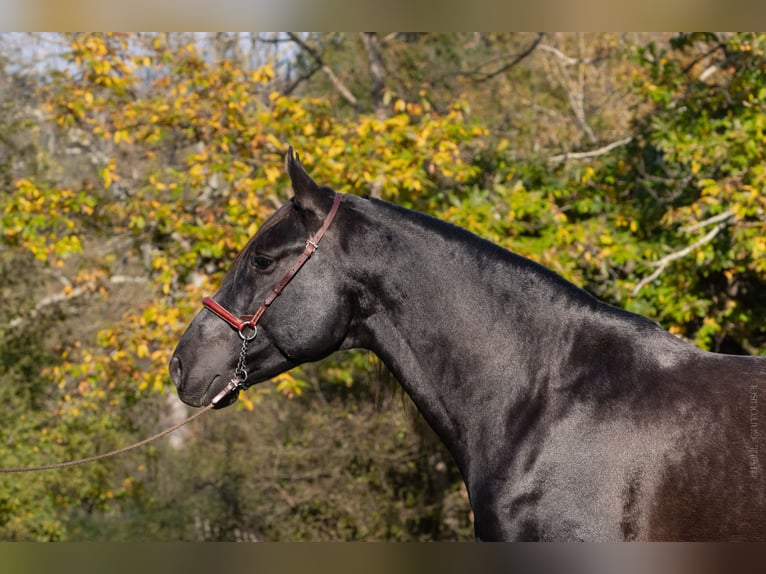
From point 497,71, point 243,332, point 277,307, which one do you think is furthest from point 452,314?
point 497,71

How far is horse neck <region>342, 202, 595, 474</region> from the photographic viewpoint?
2.99 m

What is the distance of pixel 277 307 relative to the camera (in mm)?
3205

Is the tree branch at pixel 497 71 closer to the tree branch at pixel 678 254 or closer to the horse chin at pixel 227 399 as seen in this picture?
the tree branch at pixel 678 254

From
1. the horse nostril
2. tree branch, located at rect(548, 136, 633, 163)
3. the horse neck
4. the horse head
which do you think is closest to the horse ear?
the horse head

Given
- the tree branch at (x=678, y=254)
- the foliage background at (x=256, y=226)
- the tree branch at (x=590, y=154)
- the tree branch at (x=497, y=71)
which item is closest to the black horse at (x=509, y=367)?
the foliage background at (x=256, y=226)

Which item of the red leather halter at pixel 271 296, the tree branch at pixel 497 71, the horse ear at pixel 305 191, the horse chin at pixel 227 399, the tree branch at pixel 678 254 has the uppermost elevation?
the tree branch at pixel 497 71

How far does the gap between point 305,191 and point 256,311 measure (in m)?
0.49

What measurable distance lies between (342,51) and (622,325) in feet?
42.9

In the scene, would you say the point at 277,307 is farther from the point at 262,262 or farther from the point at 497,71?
the point at 497,71

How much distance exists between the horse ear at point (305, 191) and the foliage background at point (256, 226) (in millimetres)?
4417

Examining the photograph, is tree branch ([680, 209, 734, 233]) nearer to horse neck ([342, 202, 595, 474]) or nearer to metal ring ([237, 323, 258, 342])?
horse neck ([342, 202, 595, 474])

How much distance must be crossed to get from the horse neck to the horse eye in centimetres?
33

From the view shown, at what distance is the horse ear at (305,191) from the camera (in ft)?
10.4

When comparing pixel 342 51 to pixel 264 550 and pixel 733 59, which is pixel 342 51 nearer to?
pixel 733 59
